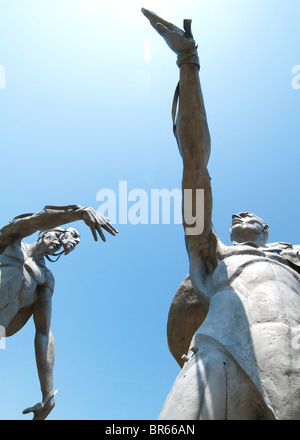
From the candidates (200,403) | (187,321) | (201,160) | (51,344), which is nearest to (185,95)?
(201,160)

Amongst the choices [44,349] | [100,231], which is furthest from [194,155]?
[44,349]

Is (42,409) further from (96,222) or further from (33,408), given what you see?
(96,222)

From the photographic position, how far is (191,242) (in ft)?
15.1

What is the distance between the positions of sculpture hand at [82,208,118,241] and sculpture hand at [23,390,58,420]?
244 centimetres

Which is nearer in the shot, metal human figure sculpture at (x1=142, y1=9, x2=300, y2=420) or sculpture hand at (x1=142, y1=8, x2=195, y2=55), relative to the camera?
metal human figure sculpture at (x1=142, y1=9, x2=300, y2=420)

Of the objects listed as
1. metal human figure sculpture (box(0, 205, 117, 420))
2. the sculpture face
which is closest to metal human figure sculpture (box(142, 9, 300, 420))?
metal human figure sculpture (box(0, 205, 117, 420))

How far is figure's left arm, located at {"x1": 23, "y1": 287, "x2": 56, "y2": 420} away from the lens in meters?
6.61

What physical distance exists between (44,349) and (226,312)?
4099 mm

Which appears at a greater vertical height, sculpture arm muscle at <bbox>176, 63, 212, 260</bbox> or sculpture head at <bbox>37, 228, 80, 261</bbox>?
sculpture arm muscle at <bbox>176, 63, 212, 260</bbox>

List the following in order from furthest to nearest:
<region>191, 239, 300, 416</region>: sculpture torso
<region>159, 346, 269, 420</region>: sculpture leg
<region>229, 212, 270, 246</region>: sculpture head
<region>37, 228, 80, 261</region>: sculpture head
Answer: <region>37, 228, 80, 261</region>: sculpture head, <region>229, 212, 270, 246</region>: sculpture head, <region>191, 239, 300, 416</region>: sculpture torso, <region>159, 346, 269, 420</region>: sculpture leg

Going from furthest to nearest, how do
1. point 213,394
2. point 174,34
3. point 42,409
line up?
point 42,409
point 174,34
point 213,394

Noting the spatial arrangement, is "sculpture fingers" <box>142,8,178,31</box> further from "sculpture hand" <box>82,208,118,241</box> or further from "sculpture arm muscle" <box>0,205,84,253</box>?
"sculpture arm muscle" <box>0,205,84,253</box>

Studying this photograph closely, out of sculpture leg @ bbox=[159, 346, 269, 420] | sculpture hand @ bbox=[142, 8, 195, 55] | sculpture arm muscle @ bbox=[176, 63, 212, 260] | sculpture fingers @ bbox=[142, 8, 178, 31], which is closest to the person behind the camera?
sculpture leg @ bbox=[159, 346, 269, 420]

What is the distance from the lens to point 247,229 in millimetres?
5133
